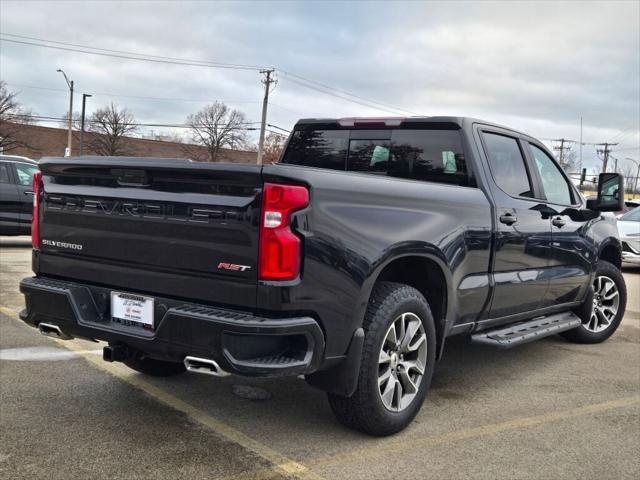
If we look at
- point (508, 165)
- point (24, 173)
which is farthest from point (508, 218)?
point (24, 173)

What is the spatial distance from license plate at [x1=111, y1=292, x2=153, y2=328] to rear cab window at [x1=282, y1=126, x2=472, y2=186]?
7.16ft

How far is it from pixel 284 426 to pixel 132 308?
1137 millimetres

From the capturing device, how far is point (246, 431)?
3.63 metres

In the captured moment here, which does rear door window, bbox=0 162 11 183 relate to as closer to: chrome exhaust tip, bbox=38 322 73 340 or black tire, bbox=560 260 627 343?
chrome exhaust tip, bbox=38 322 73 340

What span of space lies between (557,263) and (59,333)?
380cm

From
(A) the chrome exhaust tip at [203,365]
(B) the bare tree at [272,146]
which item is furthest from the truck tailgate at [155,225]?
(B) the bare tree at [272,146]

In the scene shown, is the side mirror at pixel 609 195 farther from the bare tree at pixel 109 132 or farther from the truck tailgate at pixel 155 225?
the bare tree at pixel 109 132

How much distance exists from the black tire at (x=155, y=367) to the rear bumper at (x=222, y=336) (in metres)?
1.06

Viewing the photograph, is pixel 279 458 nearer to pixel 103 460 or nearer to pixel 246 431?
pixel 246 431

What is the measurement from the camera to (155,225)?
10.7 feet

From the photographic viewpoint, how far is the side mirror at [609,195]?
570 centimetres

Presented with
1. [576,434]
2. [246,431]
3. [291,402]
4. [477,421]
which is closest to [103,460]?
[246,431]

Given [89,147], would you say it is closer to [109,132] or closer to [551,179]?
[109,132]

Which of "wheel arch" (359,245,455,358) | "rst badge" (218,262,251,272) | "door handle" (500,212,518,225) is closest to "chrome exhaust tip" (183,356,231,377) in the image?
A: "rst badge" (218,262,251,272)
